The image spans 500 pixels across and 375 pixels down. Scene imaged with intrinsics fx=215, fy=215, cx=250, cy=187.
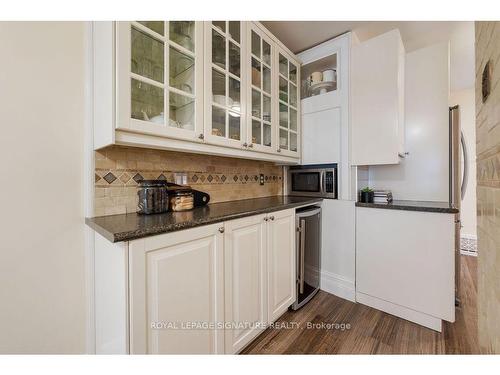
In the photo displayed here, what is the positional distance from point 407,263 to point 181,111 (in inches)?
76.8

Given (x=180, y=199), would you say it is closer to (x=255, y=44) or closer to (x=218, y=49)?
(x=218, y=49)

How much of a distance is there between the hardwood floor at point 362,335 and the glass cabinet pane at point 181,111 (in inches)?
56.5

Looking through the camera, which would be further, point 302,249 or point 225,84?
point 302,249

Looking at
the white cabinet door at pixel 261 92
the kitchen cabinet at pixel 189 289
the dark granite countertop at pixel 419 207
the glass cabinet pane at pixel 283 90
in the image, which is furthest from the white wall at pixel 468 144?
the kitchen cabinet at pixel 189 289

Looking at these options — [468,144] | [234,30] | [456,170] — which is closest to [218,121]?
[234,30]

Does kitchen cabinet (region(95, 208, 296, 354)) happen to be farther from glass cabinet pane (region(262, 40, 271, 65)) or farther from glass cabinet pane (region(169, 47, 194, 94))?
glass cabinet pane (region(262, 40, 271, 65))

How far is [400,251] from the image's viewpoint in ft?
5.55

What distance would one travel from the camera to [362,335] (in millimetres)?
1496

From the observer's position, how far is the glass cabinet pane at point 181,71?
1178 mm

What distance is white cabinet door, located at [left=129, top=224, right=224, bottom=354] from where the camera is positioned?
841 mm

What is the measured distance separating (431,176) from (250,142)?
1.66 m

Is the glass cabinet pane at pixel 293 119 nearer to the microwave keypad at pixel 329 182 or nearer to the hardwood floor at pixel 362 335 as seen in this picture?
the microwave keypad at pixel 329 182

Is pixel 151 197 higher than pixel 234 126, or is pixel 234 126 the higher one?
pixel 234 126

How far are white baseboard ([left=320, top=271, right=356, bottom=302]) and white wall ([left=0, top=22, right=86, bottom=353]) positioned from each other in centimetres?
188
